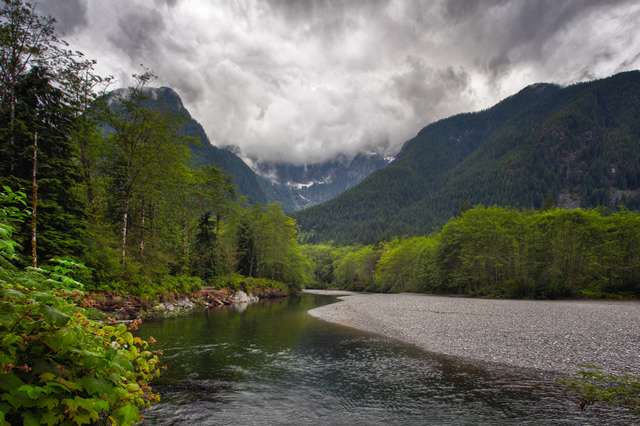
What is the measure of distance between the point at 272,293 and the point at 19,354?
59.5 meters

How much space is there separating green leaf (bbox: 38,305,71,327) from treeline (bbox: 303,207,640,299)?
53.8m

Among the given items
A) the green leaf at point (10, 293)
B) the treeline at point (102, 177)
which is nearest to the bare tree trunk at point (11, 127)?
the treeline at point (102, 177)

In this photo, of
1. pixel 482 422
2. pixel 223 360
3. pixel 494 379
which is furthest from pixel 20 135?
pixel 494 379

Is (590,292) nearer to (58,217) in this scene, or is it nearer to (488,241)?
(488,241)

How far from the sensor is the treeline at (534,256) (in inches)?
1563

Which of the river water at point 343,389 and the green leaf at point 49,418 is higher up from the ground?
the green leaf at point 49,418

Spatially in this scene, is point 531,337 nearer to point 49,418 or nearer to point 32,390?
point 49,418

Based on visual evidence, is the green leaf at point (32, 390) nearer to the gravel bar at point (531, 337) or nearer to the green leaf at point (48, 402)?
the green leaf at point (48, 402)

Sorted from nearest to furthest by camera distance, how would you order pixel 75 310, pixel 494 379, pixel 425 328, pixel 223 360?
pixel 75 310 < pixel 494 379 < pixel 223 360 < pixel 425 328

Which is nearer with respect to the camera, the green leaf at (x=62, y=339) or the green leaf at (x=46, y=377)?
the green leaf at (x=46, y=377)

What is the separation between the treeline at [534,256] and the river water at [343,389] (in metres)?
39.7

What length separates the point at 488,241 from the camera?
5244cm

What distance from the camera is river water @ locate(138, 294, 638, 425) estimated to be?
910 cm

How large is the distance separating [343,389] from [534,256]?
158 ft
